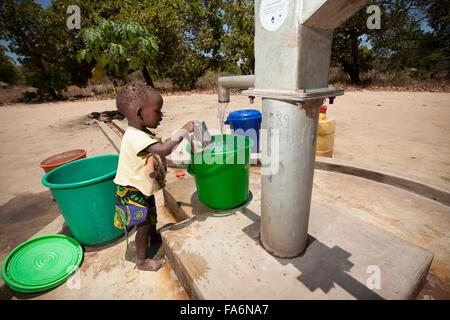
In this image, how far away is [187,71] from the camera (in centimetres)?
1798

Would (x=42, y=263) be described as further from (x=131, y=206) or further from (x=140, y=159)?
(x=140, y=159)

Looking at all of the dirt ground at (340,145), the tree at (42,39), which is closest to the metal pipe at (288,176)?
the dirt ground at (340,145)

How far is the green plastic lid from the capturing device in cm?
176

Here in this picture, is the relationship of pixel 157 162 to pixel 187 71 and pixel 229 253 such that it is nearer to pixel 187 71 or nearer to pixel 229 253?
pixel 229 253

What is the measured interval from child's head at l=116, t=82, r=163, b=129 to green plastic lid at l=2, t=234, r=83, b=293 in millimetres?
1397

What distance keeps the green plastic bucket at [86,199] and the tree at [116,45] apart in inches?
271

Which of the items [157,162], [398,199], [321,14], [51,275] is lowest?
[51,275]

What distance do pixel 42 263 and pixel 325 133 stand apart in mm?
3750

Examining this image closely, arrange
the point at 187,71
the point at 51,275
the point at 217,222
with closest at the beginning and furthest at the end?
the point at 51,275 → the point at 217,222 → the point at 187,71

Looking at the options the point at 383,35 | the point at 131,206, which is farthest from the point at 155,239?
the point at 383,35

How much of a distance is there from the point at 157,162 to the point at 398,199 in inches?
105

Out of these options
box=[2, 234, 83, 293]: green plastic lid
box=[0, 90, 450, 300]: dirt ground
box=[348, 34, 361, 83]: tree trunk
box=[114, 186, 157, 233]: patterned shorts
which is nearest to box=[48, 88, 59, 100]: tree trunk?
box=[0, 90, 450, 300]: dirt ground

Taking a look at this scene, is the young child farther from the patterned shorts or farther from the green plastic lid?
the green plastic lid

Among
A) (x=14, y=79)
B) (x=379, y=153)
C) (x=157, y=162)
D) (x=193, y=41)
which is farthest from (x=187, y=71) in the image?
(x=14, y=79)
